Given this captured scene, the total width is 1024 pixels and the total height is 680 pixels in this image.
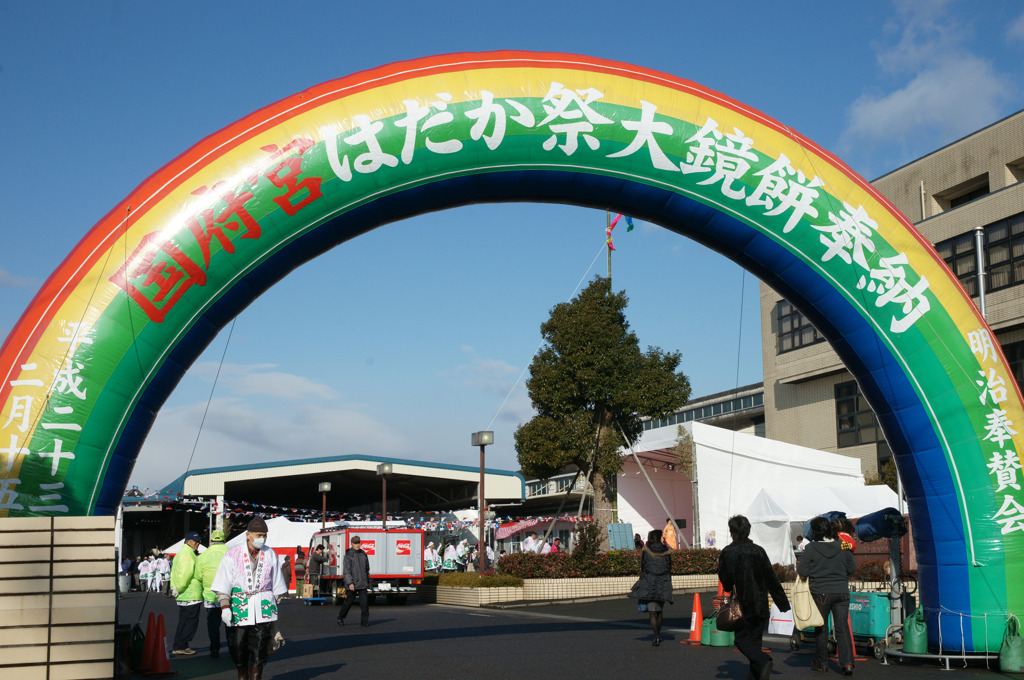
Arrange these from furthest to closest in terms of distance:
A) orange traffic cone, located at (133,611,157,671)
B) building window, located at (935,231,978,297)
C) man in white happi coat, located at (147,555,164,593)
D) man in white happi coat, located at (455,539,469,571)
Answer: man in white happi coat, located at (147,555,164,593), man in white happi coat, located at (455,539,469,571), building window, located at (935,231,978,297), orange traffic cone, located at (133,611,157,671)

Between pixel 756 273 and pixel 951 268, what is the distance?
2536cm

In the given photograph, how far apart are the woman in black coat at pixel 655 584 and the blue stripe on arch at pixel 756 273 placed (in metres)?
3.50

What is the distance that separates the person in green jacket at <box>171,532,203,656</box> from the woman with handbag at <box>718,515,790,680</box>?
25.5 feet

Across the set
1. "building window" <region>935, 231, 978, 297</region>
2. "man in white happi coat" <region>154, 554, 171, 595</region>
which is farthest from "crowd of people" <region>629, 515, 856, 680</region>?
"man in white happi coat" <region>154, 554, 171, 595</region>

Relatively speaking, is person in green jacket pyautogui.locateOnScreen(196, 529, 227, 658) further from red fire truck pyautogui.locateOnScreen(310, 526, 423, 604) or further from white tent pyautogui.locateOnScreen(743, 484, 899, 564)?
white tent pyautogui.locateOnScreen(743, 484, 899, 564)

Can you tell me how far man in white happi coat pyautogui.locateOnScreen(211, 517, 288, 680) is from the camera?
28.9 ft

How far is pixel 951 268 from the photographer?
33.9 meters

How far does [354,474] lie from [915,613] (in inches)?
1538

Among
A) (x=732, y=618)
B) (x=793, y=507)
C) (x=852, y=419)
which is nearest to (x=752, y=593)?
(x=732, y=618)

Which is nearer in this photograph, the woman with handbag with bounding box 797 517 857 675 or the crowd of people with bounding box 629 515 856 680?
the crowd of people with bounding box 629 515 856 680

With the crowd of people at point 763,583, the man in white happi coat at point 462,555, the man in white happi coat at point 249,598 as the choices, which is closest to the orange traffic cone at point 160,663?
the man in white happi coat at point 249,598

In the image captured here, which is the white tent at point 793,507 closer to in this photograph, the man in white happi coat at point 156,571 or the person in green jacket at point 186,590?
the person in green jacket at point 186,590

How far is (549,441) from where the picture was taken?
104ft

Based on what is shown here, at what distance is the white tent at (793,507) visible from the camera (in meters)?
26.7
